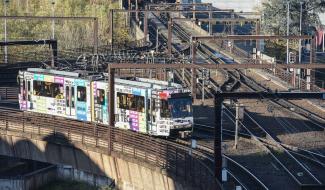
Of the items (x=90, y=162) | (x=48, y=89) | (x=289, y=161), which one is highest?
(x=48, y=89)

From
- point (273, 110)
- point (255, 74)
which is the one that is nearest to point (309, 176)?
point (273, 110)

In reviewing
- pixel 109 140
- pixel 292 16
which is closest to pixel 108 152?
pixel 109 140

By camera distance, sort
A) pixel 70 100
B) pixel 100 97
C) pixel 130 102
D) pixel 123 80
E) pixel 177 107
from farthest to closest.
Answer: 1. pixel 70 100
2. pixel 100 97
3. pixel 123 80
4. pixel 130 102
5. pixel 177 107

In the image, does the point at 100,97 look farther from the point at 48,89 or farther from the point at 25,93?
the point at 25,93

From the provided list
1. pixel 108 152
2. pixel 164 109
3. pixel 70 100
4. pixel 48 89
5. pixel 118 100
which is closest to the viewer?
pixel 108 152

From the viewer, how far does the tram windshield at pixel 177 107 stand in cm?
2614

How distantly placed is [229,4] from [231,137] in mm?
62084

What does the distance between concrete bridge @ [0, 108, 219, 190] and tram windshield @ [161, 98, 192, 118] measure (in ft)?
6.19

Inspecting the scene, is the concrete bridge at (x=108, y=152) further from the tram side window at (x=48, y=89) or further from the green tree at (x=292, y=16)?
the green tree at (x=292, y=16)

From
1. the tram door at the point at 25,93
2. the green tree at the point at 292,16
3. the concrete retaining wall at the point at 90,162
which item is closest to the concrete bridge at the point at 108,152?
the concrete retaining wall at the point at 90,162

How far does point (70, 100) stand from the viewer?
2944 centimetres

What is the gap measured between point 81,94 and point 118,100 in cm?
235

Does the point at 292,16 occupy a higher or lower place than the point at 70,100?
higher

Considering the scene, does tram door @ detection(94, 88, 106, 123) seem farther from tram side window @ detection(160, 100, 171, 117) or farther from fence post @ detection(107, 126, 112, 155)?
fence post @ detection(107, 126, 112, 155)
